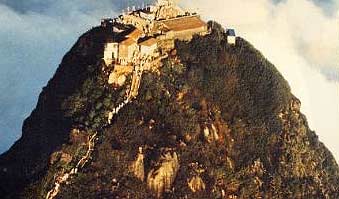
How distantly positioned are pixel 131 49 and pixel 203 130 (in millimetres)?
10858

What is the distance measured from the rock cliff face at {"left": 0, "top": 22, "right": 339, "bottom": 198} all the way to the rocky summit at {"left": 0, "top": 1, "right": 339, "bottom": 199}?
0.34 feet

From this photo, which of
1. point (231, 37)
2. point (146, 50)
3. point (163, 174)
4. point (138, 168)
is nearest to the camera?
point (138, 168)

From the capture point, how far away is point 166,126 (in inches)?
5861

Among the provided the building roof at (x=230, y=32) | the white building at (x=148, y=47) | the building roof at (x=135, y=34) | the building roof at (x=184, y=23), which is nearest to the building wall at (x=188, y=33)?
the building roof at (x=184, y=23)

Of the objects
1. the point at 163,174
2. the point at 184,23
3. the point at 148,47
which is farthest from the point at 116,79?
the point at 184,23

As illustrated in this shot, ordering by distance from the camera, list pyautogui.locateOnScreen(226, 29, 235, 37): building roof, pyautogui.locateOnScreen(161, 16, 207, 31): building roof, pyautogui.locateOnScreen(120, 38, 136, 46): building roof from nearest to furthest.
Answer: pyautogui.locateOnScreen(120, 38, 136, 46): building roof < pyautogui.locateOnScreen(161, 16, 207, 31): building roof < pyautogui.locateOnScreen(226, 29, 235, 37): building roof

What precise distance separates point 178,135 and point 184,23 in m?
17.3

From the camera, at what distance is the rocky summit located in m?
144

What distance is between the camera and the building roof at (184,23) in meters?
160

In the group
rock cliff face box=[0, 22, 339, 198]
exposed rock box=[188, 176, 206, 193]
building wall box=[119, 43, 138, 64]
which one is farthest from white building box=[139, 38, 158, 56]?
exposed rock box=[188, 176, 206, 193]

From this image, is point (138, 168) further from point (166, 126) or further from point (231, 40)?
point (231, 40)

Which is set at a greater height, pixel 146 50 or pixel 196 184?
pixel 146 50

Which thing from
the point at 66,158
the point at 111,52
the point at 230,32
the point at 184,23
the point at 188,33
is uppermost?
the point at 184,23

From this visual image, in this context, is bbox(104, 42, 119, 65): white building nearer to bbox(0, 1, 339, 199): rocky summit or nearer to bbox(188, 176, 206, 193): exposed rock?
bbox(0, 1, 339, 199): rocky summit
